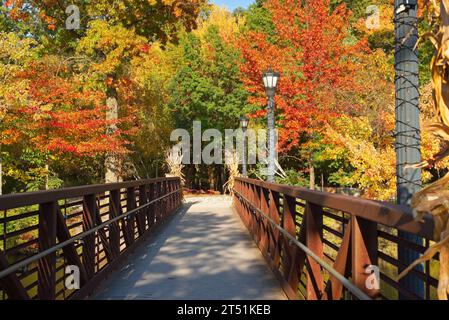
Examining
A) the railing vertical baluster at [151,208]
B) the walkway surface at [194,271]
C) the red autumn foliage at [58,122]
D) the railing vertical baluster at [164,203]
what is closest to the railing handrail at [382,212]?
the walkway surface at [194,271]

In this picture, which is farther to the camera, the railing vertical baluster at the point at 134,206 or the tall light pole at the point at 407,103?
the railing vertical baluster at the point at 134,206

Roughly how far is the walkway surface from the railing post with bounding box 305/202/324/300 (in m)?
1.22

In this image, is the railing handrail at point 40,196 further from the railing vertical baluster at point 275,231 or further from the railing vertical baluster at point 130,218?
the railing vertical baluster at point 275,231

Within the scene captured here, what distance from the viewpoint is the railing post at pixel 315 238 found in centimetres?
442

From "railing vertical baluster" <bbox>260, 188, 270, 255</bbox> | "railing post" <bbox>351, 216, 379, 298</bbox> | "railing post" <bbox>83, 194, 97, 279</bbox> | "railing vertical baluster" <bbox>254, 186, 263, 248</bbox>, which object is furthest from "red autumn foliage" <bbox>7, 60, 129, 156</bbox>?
"railing post" <bbox>351, 216, 379, 298</bbox>

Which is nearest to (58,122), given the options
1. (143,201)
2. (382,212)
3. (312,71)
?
(143,201)

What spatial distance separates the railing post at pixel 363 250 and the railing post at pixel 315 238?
1.20 m

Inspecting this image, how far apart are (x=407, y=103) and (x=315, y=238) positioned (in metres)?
1.35

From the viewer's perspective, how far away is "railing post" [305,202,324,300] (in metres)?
4.42

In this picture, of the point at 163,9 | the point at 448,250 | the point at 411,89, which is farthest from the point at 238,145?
the point at 448,250

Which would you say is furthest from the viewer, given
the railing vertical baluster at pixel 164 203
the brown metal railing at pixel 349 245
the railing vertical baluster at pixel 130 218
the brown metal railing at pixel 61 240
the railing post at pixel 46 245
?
the railing vertical baluster at pixel 164 203

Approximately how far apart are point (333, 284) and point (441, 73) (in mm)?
1879

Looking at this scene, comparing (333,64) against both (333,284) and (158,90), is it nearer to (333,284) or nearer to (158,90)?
(158,90)

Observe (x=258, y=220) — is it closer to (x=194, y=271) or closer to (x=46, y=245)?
(x=194, y=271)
